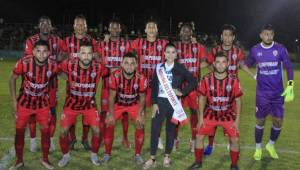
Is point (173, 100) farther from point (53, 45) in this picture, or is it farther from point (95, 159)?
point (53, 45)

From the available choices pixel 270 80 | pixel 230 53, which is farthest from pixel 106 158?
pixel 270 80

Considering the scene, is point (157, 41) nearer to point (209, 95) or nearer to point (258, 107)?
point (209, 95)

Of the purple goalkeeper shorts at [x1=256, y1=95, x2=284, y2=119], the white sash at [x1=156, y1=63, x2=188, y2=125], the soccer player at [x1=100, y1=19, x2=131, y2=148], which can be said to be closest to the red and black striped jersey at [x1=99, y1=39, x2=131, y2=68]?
the soccer player at [x1=100, y1=19, x2=131, y2=148]

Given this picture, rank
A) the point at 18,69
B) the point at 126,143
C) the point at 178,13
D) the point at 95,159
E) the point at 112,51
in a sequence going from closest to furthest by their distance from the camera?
the point at 18,69, the point at 95,159, the point at 112,51, the point at 126,143, the point at 178,13

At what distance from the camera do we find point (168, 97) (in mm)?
5820

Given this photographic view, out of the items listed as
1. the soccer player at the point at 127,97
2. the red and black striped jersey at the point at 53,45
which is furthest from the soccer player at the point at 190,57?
the red and black striped jersey at the point at 53,45

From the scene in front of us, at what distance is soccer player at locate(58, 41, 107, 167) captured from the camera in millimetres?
5754

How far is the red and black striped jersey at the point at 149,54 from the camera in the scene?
257 inches

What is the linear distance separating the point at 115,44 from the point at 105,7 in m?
28.7

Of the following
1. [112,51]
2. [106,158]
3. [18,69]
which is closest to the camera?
[18,69]

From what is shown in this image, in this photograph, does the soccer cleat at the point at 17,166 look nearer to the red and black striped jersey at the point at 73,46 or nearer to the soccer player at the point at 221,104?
the red and black striped jersey at the point at 73,46

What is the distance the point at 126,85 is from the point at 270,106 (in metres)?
2.24

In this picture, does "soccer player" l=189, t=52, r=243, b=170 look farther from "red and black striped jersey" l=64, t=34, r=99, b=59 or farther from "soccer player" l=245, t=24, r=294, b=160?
"red and black striped jersey" l=64, t=34, r=99, b=59

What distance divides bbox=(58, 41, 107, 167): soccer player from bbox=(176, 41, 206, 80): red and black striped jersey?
1447 mm
